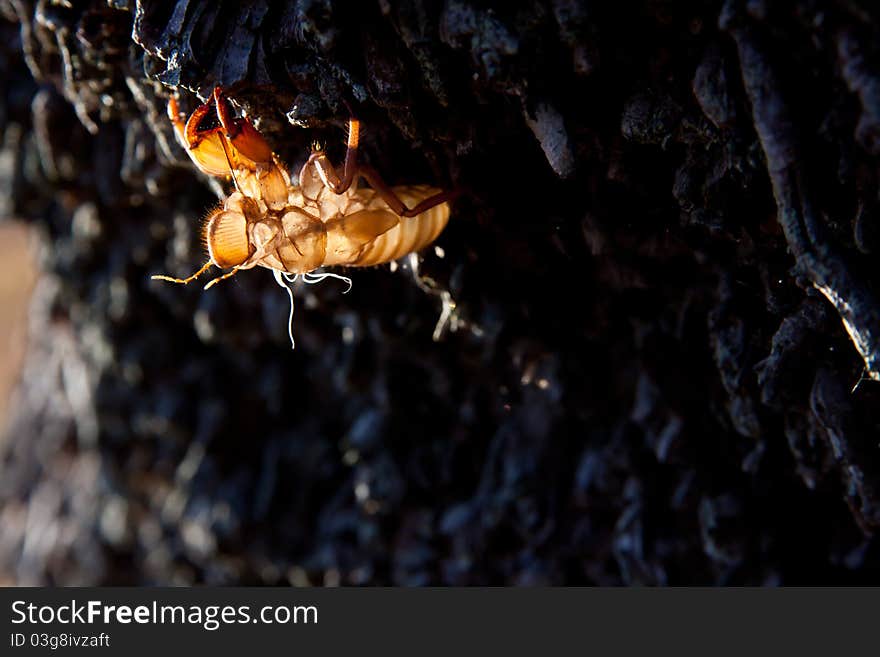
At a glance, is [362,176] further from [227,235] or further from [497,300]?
[497,300]

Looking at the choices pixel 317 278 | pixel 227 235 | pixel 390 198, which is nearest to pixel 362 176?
pixel 390 198

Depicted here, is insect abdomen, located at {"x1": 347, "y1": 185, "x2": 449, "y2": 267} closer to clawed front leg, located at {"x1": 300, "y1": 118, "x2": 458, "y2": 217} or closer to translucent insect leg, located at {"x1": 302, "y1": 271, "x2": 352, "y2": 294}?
clawed front leg, located at {"x1": 300, "y1": 118, "x2": 458, "y2": 217}

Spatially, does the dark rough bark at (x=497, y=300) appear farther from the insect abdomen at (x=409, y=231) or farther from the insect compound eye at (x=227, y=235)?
the insect compound eye at (x=227, y=235)

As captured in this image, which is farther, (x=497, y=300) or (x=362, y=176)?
(x=497, y=300)

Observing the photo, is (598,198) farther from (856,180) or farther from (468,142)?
(856,180)

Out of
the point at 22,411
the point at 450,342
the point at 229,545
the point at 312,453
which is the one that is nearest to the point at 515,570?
the point at 450,342

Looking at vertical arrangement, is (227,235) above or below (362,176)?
below

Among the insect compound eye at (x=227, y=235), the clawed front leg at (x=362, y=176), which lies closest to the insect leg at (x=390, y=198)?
the clawed front leg at (x=362, y=176)
